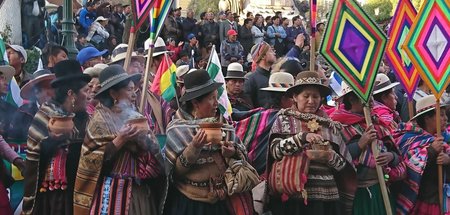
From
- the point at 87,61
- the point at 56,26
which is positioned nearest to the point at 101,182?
the point at 87,61

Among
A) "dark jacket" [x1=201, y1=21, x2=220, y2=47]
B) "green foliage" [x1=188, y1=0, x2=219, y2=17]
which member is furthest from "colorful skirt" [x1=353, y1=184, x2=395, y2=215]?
"green foliage" [x1=188, y1=0, x2=219, y2=17]

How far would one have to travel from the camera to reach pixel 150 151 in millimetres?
6137

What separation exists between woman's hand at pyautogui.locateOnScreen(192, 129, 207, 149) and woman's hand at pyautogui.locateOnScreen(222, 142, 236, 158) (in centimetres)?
26

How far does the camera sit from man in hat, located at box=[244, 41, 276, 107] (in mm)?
9445

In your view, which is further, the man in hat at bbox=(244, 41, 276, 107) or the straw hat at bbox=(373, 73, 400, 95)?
the man in hat at bbox=(244, 41, 276, 107)

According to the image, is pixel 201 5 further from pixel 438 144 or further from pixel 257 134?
pixel 438 144

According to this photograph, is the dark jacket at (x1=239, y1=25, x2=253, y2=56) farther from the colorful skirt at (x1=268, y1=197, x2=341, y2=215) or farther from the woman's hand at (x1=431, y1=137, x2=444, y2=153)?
the colorful skirt at (x1=268, y1=197, x2=341, y2=215)

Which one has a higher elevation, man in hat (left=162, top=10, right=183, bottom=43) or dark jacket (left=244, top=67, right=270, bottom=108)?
dark jacket (left=244, top=67, right=270, bottom=108)

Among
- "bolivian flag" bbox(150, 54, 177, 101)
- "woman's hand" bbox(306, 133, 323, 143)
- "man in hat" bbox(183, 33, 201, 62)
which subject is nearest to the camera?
"woman's hand" bbox(306, 133, 323, 143)

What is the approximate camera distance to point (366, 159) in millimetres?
7242

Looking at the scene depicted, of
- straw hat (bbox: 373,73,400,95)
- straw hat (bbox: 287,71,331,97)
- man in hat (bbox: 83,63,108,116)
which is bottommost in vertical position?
man in hat (bbox: 83,63,108,116)

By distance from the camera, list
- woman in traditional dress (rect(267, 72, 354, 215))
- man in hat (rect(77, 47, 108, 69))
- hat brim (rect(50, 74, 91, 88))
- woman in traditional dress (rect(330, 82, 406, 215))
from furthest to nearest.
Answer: man in hat (rect(77, 47, 108, 69)), woman in traditional dress (rect(330, 82, 406, 215)), woman in traditional dress (rect(267, 72, 354, 215)), hat brim (rect(50, 74, 91, 88))

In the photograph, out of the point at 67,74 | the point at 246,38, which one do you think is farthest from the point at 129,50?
the point at 246,38

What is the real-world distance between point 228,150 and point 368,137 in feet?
4.55
